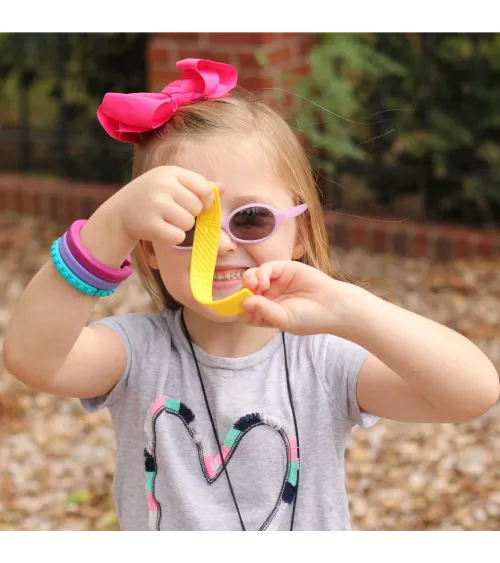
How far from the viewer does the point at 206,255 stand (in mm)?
1958

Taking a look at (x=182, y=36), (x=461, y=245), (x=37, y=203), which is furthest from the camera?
(x=37, y=203)

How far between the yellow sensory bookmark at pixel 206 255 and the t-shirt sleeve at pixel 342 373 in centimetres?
37

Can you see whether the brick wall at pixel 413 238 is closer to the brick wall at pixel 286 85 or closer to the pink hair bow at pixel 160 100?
the brick wall at pixel 286 85

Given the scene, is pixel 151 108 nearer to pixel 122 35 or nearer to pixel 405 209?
pixel 405 209

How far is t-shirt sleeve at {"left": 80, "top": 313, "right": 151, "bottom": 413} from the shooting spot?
2246 millimetres

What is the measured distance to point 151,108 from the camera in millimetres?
2104

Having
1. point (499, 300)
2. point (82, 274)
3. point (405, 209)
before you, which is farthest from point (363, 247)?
point (82, 274)

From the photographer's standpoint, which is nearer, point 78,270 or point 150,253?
point 78,270

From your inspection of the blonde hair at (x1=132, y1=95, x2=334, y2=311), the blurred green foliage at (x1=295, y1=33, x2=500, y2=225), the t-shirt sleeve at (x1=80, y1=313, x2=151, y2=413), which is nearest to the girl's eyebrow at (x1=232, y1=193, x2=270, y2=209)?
the blonde hair at (x1=132, y1=95, x2=334, y2=311)

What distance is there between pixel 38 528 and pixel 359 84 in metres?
3.75

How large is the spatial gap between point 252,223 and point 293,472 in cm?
59

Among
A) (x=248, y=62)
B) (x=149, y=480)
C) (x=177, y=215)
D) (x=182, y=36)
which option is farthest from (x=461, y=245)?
(x=177, y=215)

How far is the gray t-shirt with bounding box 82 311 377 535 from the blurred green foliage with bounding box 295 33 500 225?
12.7 ft

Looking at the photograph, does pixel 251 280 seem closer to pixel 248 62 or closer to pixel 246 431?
pixel 246 431
